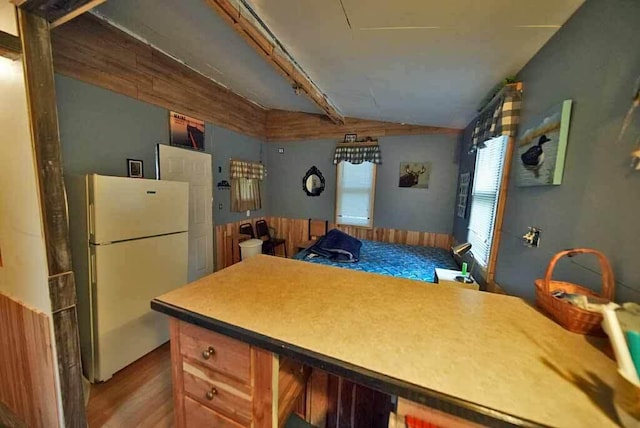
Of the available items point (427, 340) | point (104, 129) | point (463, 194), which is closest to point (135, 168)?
point (104, 129)

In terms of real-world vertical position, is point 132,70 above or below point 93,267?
above

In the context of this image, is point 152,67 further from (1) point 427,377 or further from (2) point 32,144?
(1) point 427,377

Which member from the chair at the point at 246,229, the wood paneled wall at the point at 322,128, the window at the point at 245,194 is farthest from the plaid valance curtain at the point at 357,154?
the chair at the point at 246,229

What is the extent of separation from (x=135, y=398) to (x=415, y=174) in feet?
13.4

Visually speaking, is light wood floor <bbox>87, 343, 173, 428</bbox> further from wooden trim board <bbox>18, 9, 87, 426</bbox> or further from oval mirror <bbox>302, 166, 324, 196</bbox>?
oval mirror <bbox>302, 166, 324, 196</bbox>

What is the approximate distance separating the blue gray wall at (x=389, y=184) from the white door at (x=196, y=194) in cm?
155

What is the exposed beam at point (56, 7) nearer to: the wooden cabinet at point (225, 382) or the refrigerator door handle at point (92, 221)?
the refrigerator door handle at point (92, 221)

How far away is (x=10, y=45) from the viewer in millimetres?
1034

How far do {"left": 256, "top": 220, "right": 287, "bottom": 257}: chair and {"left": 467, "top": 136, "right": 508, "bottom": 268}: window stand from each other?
3112 mm

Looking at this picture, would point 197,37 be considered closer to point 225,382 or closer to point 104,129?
point 104,129

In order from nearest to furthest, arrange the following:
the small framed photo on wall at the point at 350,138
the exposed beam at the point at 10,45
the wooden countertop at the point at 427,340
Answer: the wooden countertop at the point at 427,340
the exposed beam at the point at 10,45
the small framed photo on wall at the point at 350,138

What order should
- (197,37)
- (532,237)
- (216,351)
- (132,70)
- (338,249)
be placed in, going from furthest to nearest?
(338,249)
(132,70)
(197,37)
(532,237)
(216,351)

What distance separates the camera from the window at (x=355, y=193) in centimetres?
413

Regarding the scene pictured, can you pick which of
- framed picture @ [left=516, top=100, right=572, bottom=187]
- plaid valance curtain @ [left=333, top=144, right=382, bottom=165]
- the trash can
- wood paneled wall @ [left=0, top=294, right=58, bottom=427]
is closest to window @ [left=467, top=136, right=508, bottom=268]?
framed picture @ [left=516, top=100, right=572, bottom=187]
